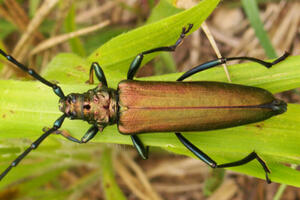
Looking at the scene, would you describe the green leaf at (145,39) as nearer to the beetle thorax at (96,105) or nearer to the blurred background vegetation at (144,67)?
the beetle thorax at (96,105)

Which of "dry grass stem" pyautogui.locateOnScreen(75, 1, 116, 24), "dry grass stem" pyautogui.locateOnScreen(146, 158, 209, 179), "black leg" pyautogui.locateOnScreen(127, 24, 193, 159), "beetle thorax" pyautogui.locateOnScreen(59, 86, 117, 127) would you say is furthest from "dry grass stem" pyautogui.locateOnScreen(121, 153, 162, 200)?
"dry grass stem" pyautogui.locateOnScreen(75, 1, 116, 24)

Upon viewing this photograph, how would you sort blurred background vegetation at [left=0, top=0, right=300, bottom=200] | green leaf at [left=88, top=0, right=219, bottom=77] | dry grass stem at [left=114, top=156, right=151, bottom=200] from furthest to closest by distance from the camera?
dry grass stem at [left=114, top=156, right=151, bottom=200] → blurred background vegetation at [left=0, top=0, right=300, bottom=200] → green leaf at [left=88, top=0, right=219, bottom=77]

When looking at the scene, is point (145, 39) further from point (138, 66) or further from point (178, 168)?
point (178, 168)

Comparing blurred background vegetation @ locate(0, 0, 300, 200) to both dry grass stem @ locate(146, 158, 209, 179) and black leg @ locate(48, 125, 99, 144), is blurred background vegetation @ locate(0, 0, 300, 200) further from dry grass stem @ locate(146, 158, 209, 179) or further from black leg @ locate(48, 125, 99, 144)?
black leg @ locate(48, 125, 99, 144)

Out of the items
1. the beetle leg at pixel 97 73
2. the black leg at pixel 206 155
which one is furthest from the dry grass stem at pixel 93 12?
the black leg at pixel 206 155

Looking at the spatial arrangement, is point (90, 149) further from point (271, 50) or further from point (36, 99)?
point (271, 50)

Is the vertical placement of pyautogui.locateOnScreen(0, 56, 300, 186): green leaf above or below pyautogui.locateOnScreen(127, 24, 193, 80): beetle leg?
below

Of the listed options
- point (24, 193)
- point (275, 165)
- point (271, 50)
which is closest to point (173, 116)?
point (275, 165)
